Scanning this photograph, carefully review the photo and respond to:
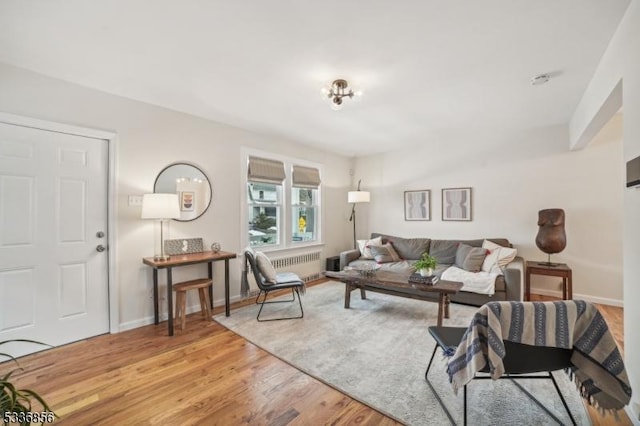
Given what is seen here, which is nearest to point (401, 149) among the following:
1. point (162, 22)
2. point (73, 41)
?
point (162, 22)

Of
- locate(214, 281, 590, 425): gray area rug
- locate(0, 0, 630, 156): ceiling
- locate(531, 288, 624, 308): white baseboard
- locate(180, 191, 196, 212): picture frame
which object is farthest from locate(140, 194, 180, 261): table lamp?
locate(531, 288, 624, 308): white baseboard

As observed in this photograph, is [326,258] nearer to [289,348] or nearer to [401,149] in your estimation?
[401,149]

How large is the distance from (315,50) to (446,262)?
12.2ft

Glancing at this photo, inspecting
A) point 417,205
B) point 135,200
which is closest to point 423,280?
point 417,205

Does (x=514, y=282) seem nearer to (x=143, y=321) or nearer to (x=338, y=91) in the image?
(x=338, y=91)

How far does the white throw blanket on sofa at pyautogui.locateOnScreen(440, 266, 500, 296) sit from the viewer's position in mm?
3416

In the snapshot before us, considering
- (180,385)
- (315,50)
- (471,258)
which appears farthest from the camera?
(471,258)

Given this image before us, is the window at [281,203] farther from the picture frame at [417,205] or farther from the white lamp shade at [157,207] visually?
the picture frame at [417,205]

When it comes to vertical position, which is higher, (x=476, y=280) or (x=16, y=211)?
(x=16, y=211)

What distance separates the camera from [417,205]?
5242 millimetres

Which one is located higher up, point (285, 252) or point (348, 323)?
point (285, 252)

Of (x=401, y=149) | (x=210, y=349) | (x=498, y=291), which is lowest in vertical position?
(x=210, y=349)

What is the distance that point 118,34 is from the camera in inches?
78.3

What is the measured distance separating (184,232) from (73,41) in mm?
2074
